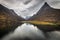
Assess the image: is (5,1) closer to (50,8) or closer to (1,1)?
(1,1)

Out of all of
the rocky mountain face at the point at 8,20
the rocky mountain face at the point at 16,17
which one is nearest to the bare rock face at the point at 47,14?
the rocky mountain face at the point at 16,17

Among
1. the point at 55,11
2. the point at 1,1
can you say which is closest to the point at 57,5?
the point at 55,11

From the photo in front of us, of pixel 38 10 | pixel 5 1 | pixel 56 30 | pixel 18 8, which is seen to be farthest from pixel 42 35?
pixel 5 1

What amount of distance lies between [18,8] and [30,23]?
7.2 inches

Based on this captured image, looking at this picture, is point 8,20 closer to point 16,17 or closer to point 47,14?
point 16,17

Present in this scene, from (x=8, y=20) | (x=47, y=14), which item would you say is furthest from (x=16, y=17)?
(x=47, y=14)

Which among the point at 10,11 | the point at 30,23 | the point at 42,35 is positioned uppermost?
the point at 10,11

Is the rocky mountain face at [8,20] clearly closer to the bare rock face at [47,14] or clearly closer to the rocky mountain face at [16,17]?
the rocky mountain face at [16,17]

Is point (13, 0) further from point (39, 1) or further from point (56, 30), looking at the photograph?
point (56, 30)

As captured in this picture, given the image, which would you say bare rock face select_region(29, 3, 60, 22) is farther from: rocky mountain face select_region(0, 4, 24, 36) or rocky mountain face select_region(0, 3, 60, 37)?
rocky mountain face select_region(0, 4, 24, 36)

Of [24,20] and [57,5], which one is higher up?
[57,5]

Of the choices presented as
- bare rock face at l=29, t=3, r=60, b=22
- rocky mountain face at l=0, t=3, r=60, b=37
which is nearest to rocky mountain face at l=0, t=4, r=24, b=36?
rocky mountain face at l=0, t=3, r=60, b=37

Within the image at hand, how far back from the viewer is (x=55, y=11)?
1108mm

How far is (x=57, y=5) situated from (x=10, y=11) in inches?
18.1
